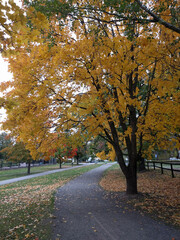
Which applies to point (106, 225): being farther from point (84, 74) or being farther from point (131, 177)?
point (84, 74)

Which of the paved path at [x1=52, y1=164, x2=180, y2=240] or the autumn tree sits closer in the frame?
the paved path at [x1=52, y1=164, x2=180, y2=240]

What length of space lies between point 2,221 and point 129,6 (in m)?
7.02

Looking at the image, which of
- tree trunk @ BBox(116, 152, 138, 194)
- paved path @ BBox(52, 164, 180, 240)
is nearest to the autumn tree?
tree trunk @ BBox(116, 152, 138, 194)

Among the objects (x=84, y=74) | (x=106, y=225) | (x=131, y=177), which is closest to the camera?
(x=106, y=225)

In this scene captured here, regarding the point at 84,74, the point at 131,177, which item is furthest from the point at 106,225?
the point at 84,74

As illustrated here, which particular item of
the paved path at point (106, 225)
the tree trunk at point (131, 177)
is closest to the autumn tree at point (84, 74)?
the tree trunk at point (131, 177)

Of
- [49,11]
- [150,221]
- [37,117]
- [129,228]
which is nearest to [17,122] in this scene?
[37,117]

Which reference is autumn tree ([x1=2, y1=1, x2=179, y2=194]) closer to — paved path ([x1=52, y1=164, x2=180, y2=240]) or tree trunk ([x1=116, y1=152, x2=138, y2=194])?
tree trunk ([x1=116, y1=152, x2=138, y2=194])

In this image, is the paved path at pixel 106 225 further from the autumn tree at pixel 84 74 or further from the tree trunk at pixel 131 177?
the autumn tree at pixel 84 74

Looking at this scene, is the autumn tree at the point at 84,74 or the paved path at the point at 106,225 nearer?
the paved path at the point at 106,225

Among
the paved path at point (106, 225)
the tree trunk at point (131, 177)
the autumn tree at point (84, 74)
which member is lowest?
the paved path at point (106, 225)

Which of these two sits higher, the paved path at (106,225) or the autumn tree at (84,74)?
the autumn tree at (84,74)

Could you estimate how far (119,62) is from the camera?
17.9 ft

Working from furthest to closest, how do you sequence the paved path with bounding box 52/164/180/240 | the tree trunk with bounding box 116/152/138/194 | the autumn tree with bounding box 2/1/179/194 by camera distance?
1. the tree trunk with bounding box 116/152/138/194
2. the autumn tree with bounding box 2/1/179/194
3. the paved path with bounding box 52/164/180/240
